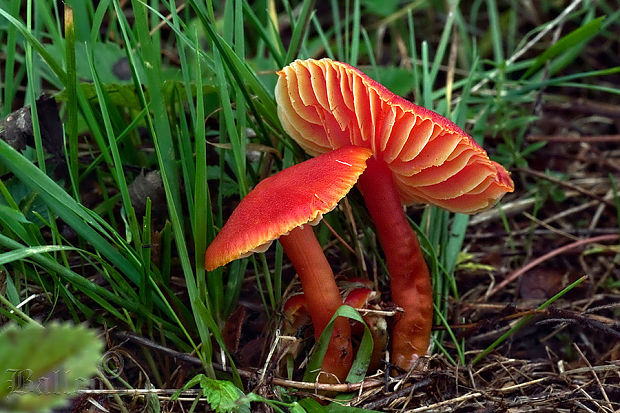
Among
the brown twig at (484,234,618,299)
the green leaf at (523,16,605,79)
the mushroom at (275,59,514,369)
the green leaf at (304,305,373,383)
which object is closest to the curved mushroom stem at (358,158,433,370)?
the mushroom at (275,59,514,369)

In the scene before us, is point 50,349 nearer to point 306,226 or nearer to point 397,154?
point 306,226

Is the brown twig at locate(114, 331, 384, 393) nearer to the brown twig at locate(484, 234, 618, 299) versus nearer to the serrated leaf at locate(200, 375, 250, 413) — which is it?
the serrated leaf at locate(200, 375, 250, 413)

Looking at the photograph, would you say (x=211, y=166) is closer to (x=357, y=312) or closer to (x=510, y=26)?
(x=357, y=312)

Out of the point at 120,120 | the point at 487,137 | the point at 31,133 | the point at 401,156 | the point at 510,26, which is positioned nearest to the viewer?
the point at 401,156

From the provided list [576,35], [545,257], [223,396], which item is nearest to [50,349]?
[223,396]

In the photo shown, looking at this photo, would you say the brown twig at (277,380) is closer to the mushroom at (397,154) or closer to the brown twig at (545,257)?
the mushroom at (397,154)

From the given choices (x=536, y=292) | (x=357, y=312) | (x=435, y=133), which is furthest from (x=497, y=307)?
(x=435, y=133)

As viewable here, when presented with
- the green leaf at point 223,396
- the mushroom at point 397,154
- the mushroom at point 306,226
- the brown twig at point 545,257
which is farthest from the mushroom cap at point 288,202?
the brown twig at point 545,257
